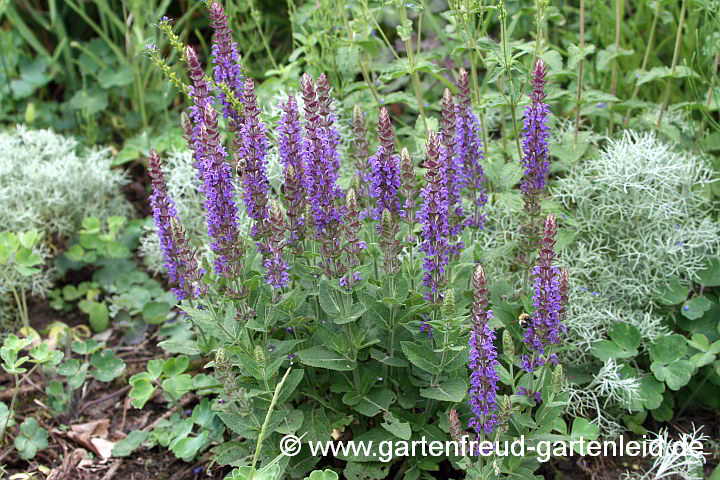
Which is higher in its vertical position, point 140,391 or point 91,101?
point 91,101

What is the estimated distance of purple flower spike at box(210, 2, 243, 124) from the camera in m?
2.31

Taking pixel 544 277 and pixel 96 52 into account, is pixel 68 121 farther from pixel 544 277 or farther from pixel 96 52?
pixel 544 277

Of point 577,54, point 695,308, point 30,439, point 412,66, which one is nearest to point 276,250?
point 412,66

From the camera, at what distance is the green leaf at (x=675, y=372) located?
8.96 ft

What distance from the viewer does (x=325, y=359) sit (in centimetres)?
230

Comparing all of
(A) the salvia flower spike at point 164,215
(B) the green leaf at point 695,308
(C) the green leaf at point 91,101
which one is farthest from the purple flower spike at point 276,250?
(C) the green leaf at point 91,101

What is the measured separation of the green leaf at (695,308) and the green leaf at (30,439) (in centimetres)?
245

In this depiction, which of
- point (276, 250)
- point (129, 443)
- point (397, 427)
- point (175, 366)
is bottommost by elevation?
point (129, 443)

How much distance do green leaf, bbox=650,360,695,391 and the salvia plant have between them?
61cm

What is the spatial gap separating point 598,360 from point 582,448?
2.23 ft

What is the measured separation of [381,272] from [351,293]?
42 centimetres

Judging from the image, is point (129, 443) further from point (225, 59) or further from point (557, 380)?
point (557, 380)

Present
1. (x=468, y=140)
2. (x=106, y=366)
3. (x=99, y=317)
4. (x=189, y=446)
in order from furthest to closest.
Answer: (x=99, y=317) < (x=106, y=366) < (x=189, y=446) < (x=468, y=140)

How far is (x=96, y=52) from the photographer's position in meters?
5.03
